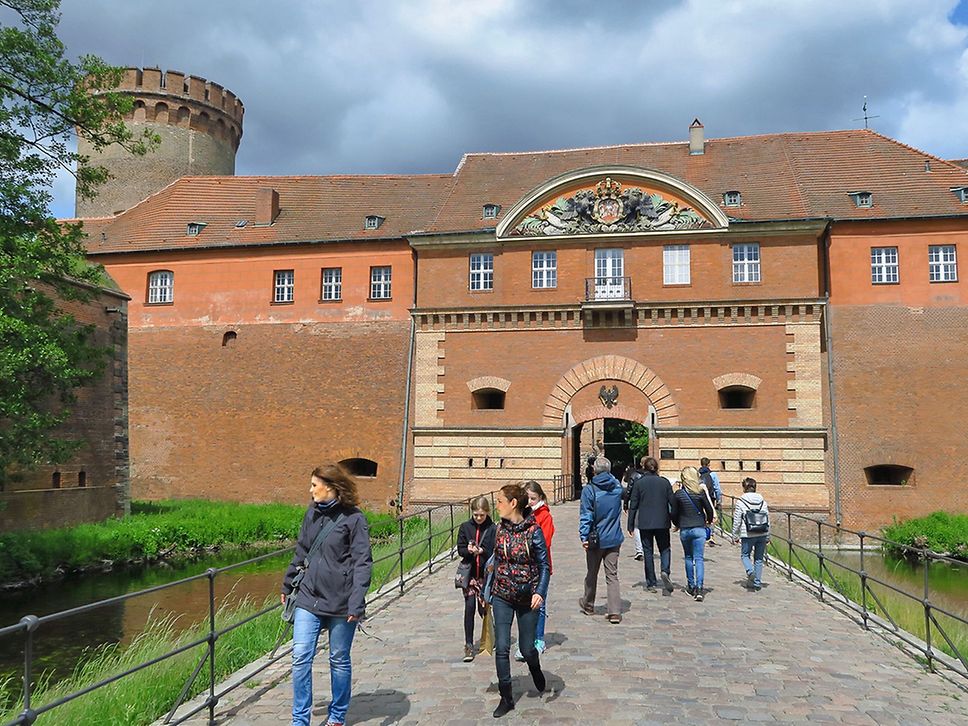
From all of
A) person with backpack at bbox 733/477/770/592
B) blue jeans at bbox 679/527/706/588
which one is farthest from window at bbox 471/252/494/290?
blue jeans at bbox 679/527/706/588

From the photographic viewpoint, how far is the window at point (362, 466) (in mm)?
27922

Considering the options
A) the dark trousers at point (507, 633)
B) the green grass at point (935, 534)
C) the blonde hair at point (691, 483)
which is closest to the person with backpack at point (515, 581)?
the dark trousers at point (507, 633)

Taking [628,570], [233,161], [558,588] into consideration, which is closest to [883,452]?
[628,570]

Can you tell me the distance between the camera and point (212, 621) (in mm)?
6773

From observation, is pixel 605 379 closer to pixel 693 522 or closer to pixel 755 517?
pixel 755 517

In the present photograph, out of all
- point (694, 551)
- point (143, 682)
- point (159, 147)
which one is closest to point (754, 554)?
point (694, 551)

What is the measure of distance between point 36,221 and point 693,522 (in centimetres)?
1394

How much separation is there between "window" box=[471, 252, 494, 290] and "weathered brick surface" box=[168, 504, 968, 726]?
1657 centimetres

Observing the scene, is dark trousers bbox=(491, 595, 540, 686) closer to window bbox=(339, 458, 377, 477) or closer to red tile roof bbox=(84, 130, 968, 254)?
red tile roof bbox=(84, 130, 968, 254)

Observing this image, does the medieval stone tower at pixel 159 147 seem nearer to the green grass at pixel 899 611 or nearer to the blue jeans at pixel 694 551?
the green grass at pixel 899 611

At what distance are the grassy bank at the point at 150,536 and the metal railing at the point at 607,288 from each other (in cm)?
904

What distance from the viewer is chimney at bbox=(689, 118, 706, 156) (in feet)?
94.0

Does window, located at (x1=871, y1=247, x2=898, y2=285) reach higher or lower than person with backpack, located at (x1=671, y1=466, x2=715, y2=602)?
higher

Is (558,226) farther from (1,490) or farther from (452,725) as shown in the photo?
(452,725)
